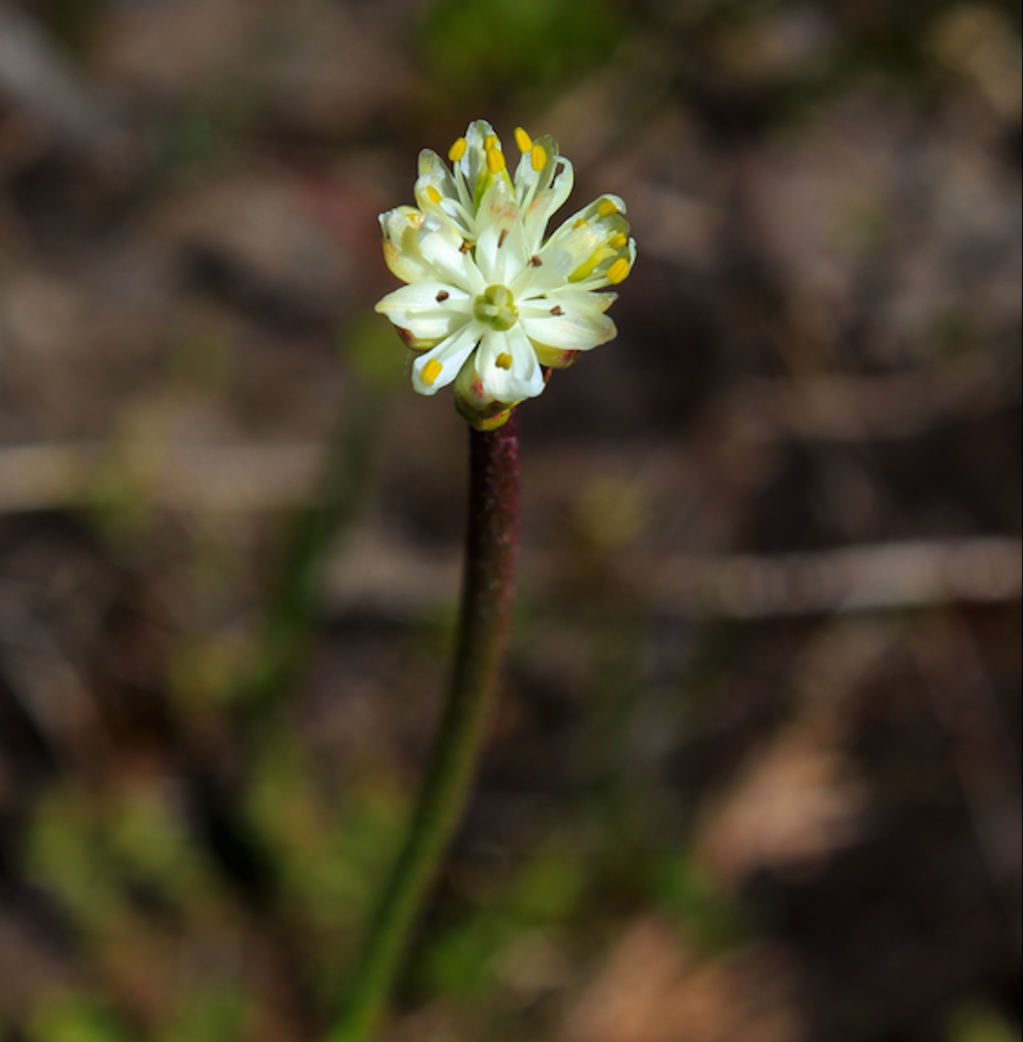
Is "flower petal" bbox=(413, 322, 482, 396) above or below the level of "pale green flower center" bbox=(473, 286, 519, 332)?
below

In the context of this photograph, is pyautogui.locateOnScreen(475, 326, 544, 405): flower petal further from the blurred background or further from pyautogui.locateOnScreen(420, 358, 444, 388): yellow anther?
the blurred background

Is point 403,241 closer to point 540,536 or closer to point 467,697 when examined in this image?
point 467,697

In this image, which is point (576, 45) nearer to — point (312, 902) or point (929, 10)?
point (929, 10)

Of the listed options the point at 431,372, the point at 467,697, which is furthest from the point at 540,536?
the point at 431,372

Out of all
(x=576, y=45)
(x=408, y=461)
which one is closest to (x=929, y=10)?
(x=576, y=45)

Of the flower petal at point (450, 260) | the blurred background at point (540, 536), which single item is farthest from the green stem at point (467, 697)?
the blurred background at point (540, 536)

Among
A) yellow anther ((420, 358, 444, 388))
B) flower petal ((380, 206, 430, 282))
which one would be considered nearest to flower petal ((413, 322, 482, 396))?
yellow anther ((420, 358, 444, 388))
